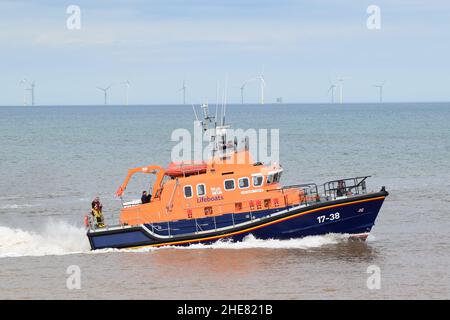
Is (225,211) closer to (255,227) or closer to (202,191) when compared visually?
(202,191)

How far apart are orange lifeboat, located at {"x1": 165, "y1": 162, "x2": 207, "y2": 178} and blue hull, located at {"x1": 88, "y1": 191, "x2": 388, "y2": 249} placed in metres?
1.61

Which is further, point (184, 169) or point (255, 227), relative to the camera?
point (184, 169)

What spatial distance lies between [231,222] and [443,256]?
6824 mm

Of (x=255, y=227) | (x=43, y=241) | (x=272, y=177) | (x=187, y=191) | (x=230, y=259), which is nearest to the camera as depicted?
(x=230, y=259)

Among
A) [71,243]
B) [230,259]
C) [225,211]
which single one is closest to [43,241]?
[71,243]

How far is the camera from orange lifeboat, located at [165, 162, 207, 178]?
86.7 ft

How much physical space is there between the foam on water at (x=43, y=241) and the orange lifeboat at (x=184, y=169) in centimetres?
387

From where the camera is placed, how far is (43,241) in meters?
27.5

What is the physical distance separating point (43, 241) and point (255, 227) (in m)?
7.50

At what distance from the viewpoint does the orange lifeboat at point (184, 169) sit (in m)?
26.4
